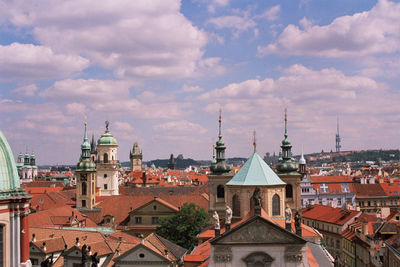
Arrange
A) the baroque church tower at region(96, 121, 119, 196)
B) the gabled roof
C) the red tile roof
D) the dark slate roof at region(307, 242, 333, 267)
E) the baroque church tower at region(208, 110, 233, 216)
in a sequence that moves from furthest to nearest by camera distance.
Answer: the baroque church tower at region(96, 121, 119, 196) → the red tile roof → the baroque church tower at region(208, 110, 233, 216) → the dark slate roof at region(307, 242, 333, 267) → the gabled roof

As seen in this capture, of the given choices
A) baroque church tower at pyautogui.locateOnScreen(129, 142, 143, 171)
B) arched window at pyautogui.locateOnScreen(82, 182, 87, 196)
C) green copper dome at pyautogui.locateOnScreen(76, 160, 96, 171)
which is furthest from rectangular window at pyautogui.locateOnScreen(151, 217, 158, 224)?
baroque church tower at pyautogui.locateOnScreen(129, 142, 143, 171)

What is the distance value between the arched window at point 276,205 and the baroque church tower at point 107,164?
43684 millimetres

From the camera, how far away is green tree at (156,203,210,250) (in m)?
52.5

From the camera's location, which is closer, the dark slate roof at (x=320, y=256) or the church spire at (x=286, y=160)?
the dark slate roof at (x=320, y=256)

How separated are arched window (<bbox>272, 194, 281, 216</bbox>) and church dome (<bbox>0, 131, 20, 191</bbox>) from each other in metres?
29.0

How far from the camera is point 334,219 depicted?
64188 millimetres

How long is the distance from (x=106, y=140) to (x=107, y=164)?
4.15 m

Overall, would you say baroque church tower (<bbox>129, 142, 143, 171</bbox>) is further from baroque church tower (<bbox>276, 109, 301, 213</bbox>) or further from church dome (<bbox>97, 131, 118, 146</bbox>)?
baroque church tower (<bbox>276, 109, 301, 213</bbox>)

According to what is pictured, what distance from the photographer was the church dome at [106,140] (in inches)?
3241

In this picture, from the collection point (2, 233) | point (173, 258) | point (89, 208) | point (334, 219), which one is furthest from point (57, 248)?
point (334, 219)

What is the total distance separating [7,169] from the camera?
1838 cm

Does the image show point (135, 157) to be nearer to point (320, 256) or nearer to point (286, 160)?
point (286, 160)

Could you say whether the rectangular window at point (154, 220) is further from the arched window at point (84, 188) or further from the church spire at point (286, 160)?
the church spire at point (286, 160)

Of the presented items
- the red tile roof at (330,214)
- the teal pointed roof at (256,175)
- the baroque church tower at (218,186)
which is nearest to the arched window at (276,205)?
the teal pointed roof at (256,175)
